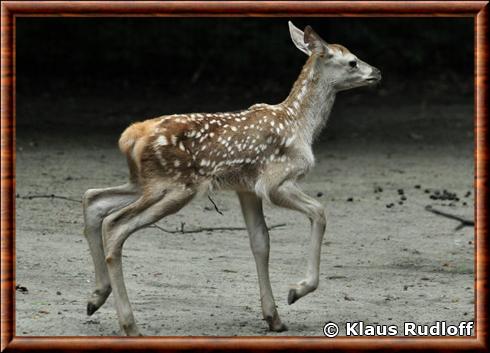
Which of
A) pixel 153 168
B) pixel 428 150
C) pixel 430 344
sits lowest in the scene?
pixel 428 150

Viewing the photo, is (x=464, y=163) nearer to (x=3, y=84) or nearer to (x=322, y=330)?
(x=322, y=330)

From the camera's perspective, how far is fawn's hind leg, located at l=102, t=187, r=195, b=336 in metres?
6.51

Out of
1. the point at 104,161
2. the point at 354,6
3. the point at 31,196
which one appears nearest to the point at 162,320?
the point at 354,6

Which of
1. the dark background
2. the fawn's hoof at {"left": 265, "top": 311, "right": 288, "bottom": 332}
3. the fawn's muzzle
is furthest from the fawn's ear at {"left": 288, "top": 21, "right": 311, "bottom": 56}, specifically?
the dark background

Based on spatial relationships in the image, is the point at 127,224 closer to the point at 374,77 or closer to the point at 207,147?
the point at 207,147

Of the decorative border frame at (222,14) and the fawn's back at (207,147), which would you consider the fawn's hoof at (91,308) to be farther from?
the fawn's back at (207,147)

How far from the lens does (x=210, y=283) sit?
26.4 feet

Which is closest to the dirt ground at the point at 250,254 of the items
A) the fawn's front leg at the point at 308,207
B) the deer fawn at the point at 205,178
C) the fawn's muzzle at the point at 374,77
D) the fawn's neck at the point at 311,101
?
the deer fawn at the point at 205,178

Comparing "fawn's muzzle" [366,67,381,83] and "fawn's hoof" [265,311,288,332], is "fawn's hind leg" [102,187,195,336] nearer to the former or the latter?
"fawn's hoof" [265,311,288,332]

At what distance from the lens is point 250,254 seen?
8984 mm

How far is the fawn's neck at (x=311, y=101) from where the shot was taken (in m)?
7.44

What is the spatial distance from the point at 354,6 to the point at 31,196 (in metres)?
4.58

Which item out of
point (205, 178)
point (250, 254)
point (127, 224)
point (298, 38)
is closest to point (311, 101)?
point (298, 38)

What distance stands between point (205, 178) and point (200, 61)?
10453 millimetres
